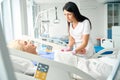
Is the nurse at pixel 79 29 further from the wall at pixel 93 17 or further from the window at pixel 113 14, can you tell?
the wall at pixel 93 17

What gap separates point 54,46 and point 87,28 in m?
0.72

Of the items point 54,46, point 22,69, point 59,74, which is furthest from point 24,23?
point 59,74

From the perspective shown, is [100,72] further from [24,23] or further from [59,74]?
[24,23]

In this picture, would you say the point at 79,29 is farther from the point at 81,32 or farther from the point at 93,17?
the point at 93,17

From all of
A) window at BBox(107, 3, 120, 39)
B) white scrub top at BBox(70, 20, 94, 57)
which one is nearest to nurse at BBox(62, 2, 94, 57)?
white scrub top at BBox(70, 20, 94, 57)

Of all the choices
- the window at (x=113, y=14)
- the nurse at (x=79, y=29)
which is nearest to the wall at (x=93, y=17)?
the window at (x=113, y=14)

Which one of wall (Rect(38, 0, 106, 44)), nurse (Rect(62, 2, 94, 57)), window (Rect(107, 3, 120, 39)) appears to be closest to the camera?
nurse (Rect(62, 2, 94, 57))

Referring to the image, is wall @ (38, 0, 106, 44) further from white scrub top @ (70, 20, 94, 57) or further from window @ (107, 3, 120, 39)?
white scrub top @ (70, 20, 94, 57)

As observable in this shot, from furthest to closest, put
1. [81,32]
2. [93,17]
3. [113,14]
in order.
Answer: [93,17] → [113,14] → [81,32]

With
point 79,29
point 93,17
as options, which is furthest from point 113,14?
point 79,29

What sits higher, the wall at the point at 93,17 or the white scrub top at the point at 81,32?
the wall at the point at 93,17

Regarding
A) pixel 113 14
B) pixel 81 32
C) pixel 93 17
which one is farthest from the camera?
pixel 93 17

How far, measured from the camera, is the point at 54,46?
260 cm

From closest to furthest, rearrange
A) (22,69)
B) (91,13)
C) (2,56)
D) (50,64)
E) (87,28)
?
(2,56) → (50,64) → (22,69) → (87,28) → (91,13)
